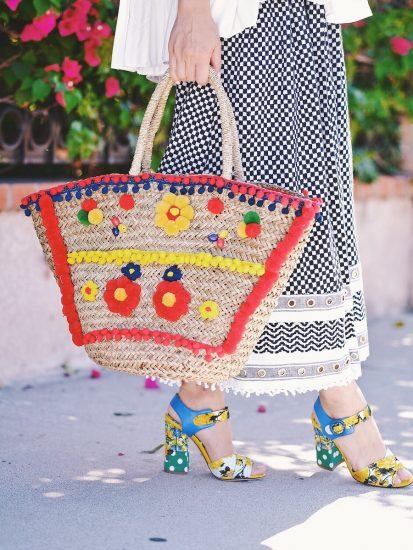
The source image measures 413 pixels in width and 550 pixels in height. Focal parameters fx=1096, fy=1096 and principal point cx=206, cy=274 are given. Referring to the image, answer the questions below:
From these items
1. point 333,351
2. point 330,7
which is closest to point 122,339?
point 333,351

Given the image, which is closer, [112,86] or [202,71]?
[202,71]

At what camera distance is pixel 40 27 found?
379cm

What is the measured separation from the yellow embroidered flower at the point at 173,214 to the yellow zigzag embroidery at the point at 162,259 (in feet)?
0.19

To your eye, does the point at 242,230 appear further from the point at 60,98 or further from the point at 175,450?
the point at 60,98

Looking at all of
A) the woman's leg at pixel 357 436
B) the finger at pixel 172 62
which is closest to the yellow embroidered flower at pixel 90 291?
the finger at pixel 172 62

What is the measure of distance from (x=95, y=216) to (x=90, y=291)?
0.59 feet

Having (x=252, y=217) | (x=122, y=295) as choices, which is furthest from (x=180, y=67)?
(x=122, y=295)

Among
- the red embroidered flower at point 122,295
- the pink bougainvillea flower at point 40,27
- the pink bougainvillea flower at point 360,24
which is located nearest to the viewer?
the red embroidered flower at point 122,295

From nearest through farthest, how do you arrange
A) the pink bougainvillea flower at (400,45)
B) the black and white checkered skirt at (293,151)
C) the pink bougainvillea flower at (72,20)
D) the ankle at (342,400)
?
the black and white checkered skirt at (293,151), the ankle at (342,400), the pink bougainvillea flower at (72,20), the pink bougainvillea flower at (400,45)

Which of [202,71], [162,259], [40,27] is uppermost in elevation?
[40,27]

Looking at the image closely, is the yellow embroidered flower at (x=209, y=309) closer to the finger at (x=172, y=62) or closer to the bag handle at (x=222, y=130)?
the bag handle at (x=222, y=130)

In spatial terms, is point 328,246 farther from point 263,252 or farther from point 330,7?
point 330,7

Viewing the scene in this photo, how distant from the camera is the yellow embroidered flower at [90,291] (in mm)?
2561

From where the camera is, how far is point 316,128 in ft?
8.76
